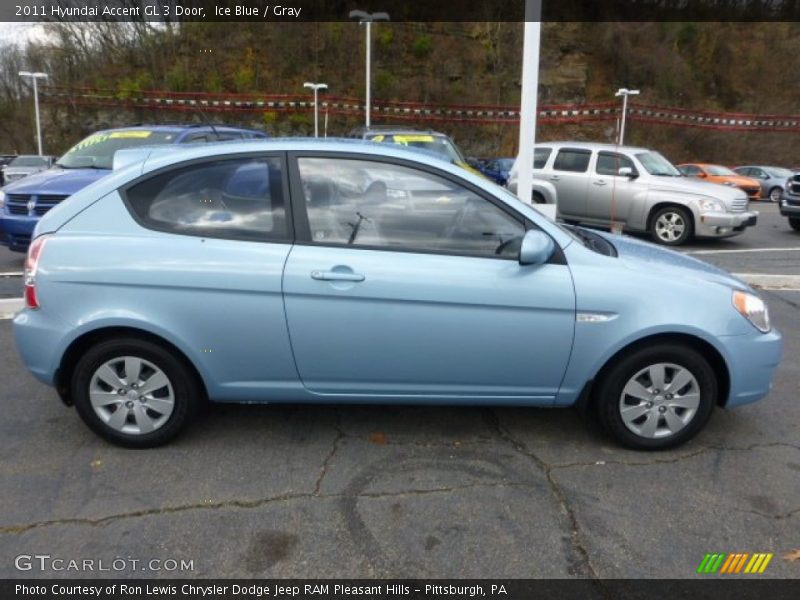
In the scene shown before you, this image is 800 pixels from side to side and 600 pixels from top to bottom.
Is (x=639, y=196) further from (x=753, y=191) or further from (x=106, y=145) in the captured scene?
(x=753, y=191)

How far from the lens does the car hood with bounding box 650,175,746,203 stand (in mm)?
10953

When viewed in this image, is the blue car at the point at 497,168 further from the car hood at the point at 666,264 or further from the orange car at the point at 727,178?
the car hood at the point at 666,264

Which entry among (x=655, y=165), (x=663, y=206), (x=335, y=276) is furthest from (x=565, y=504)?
(x=655, y=165)

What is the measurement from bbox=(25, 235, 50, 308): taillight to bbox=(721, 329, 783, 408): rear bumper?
3629 millimetres

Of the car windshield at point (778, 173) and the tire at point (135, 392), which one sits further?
the car windshield at point (778, 173)

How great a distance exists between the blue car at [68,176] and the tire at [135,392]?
11.8ft

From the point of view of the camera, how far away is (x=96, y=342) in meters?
3.38

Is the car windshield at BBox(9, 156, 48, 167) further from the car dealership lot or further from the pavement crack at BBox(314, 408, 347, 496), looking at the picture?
the pavement crack at BBox(314, 408, 347, 496)

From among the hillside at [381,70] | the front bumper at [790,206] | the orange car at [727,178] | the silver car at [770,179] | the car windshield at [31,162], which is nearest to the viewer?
the front bumper at [790,206]

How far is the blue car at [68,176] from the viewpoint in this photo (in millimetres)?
7141

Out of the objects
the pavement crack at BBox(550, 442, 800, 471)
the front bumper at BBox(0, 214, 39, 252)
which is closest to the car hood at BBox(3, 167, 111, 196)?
the front bumper at BBox(0, 214, 39, 252)

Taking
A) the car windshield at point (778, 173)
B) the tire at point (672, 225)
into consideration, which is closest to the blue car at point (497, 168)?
the tire at point (672, 225)

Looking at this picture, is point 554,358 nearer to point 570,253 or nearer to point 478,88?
point 570,253
